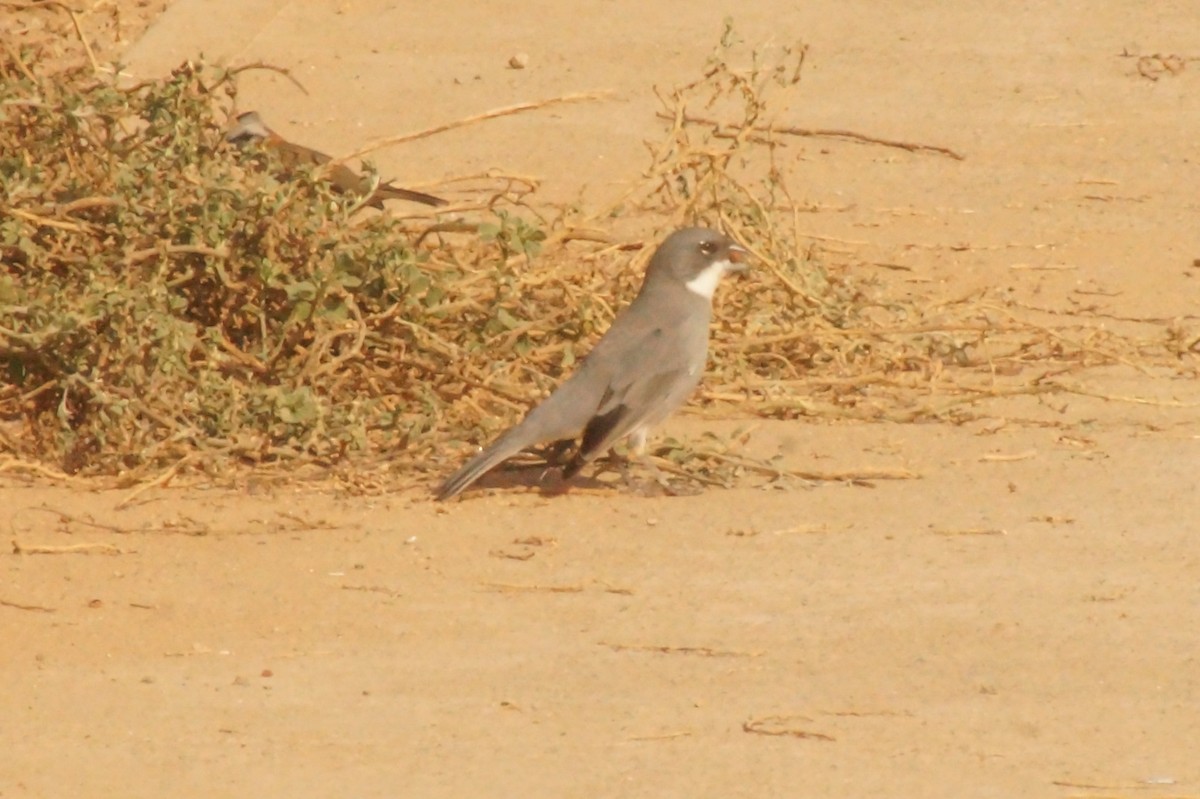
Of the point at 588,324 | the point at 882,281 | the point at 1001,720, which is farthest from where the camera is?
the point at 882,281

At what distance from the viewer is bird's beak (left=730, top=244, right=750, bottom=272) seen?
7.58 metres

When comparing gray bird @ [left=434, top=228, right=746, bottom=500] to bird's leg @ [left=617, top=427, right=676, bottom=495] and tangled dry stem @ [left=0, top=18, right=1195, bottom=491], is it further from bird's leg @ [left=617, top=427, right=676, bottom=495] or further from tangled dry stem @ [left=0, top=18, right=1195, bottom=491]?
tangled dry stem @ [left=0, top=18, right=1195, bottom=491]

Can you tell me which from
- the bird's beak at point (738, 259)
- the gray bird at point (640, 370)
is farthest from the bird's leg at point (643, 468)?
the bird's beak at point (738, 259)

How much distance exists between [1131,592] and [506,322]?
2549 millimetres

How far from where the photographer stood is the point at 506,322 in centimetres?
750

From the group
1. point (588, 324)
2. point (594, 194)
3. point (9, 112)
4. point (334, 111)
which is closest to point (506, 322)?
point (588, 324)

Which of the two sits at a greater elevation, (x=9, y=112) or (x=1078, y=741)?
(x=9, y=112)

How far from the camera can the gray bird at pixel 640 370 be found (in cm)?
667

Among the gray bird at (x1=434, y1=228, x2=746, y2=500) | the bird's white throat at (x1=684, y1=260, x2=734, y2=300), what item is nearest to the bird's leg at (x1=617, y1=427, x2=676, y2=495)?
the gray bird at (x1=434, y1=228, x2=746, y2=500)

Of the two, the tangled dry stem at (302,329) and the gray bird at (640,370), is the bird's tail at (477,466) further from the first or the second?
the tangled dry stem at (302,329)

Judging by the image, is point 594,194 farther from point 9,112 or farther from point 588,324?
point 9,112

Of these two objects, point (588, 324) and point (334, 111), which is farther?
point (334, 111)

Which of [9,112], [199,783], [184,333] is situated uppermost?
[9,112]

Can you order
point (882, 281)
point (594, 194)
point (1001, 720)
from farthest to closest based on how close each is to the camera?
point (594, 194), point (882, 281), point (1001, 720)
